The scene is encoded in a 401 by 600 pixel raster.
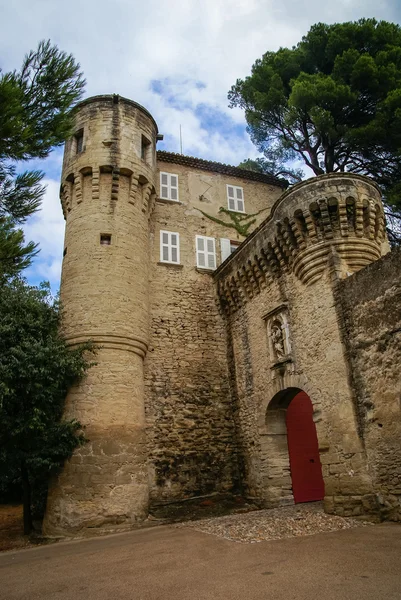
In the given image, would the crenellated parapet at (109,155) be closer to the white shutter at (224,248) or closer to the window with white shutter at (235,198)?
the white shutter at (224,248)

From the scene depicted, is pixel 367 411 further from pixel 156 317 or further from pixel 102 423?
pixel 156 317

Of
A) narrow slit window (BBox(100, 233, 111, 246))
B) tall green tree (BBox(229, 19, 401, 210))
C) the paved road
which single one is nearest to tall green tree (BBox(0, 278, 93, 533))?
the paved road

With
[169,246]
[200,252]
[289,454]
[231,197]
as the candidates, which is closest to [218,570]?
[289,454]

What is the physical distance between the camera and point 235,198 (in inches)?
608

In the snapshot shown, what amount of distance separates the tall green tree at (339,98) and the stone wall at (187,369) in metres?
4.59

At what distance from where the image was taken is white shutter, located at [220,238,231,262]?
1413cm

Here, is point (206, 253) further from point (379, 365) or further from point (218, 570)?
point (218, 570)

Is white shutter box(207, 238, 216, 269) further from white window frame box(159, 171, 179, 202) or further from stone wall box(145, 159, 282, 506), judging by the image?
white window frame box(159, 171, 179, 202)

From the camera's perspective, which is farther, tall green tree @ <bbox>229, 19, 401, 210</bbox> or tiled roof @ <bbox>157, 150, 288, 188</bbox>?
tiled roof @ <bbox>157, 150, 288, 188</bbox>

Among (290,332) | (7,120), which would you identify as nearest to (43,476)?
(290,332)

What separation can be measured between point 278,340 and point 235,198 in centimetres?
693

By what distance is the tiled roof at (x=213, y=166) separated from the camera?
14.8 m

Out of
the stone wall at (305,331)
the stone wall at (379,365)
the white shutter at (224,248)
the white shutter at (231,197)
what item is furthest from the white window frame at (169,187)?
the stone wall at (379,365)

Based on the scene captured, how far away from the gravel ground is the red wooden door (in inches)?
79.1
